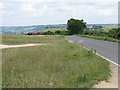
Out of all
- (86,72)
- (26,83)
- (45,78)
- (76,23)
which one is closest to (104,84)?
(86,72)

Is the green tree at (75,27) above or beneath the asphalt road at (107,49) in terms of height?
above

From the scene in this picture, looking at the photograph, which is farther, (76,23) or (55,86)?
(76,23)

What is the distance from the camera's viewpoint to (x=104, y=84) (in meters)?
7.57

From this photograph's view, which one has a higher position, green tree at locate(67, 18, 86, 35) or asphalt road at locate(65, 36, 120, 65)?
green tree at locate(67, 18, 86, 35)

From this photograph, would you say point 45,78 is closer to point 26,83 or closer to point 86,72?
point 26,83

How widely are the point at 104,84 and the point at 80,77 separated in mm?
846

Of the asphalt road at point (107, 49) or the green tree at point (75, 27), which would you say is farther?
the green tree at point (75, 27)

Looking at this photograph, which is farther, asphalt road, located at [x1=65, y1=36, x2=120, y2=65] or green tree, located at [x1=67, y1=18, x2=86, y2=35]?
green tree, located at [x1=67, y1=18, x2=86, y2=35]

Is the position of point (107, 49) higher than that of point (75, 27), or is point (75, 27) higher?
point (75, 27)

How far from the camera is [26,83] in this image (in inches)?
285

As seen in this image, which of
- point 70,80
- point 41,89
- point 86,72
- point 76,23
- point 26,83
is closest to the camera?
point 41,89

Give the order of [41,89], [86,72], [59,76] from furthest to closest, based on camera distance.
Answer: [86,72] → [59,76] → [41,89]

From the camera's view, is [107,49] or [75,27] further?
[75,27]

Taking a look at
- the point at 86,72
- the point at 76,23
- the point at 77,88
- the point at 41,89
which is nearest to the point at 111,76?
the point at 86,72
